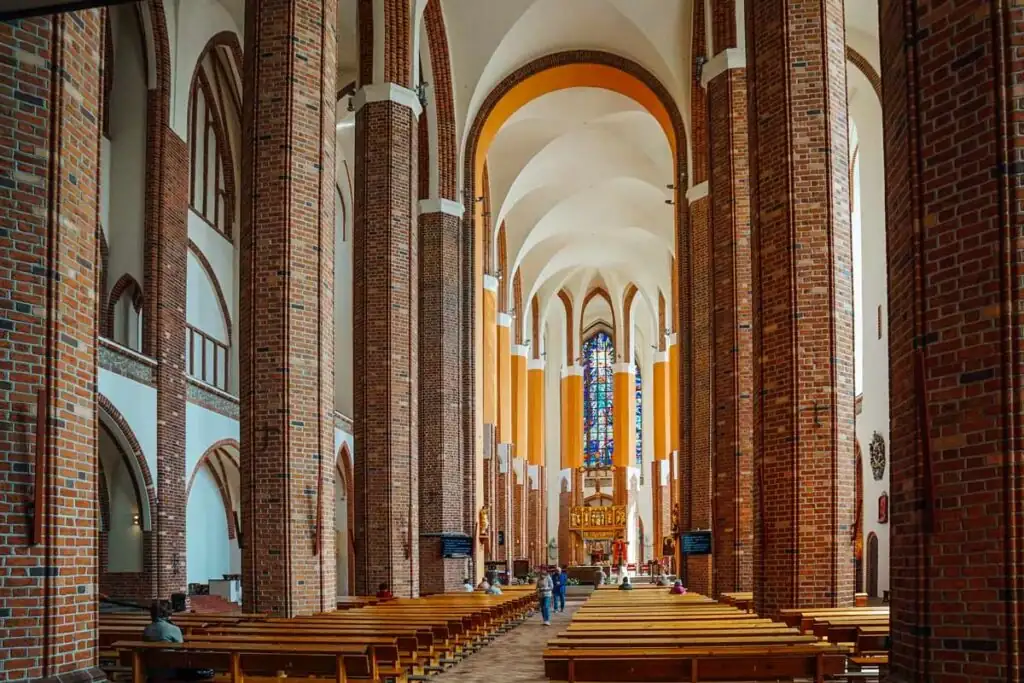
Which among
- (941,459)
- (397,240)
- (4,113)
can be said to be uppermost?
(397,240)

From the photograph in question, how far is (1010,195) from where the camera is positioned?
5.60 metres

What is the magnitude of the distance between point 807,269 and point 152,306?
496 inches

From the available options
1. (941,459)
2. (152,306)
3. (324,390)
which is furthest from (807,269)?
(152,306)

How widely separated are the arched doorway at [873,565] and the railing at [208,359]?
14006mm

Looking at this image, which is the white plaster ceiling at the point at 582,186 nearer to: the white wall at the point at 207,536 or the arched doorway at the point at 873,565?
the white wall at the point at 207,536

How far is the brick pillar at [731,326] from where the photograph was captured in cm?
1691

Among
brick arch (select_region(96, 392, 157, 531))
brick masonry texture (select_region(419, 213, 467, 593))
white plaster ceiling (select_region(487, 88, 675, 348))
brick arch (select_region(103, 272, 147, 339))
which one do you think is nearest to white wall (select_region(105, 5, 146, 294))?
brick arch (select_region(103, 272, 147, 339))

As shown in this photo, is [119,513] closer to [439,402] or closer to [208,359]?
[208,359]

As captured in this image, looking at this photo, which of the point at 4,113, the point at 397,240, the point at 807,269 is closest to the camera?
the point at 4,113

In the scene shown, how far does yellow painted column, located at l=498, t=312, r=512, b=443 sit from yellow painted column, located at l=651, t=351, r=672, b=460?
945 cm

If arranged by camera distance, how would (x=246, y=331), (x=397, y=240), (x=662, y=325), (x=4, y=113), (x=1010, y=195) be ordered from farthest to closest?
(x=662, y=325)
(x=397, y=240)
(x=246, y=331)
(x=4, y=113)
(x=1010, y=195)

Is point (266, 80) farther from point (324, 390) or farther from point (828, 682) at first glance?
point (828, 682)

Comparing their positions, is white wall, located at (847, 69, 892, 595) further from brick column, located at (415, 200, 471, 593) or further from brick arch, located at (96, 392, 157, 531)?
brick arch, located at (96, 392, 157, 531)

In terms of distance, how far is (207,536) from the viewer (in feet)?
84.1
